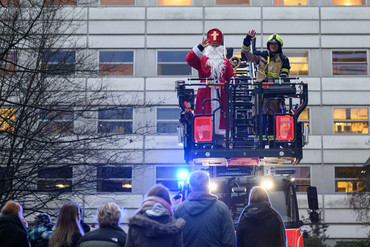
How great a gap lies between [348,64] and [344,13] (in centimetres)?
245

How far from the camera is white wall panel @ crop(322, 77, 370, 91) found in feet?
90.3

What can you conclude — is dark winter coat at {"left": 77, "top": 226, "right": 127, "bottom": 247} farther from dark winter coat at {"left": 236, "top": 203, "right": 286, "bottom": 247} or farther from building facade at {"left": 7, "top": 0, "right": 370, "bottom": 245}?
building facade at {"left": 7, "top": 0, "right": 370, "bottom": 245}

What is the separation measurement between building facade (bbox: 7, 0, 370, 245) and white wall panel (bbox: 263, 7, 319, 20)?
47mm

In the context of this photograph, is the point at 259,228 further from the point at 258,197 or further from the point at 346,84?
the point at 346,84

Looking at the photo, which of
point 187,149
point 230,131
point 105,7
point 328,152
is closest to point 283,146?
point 230,131

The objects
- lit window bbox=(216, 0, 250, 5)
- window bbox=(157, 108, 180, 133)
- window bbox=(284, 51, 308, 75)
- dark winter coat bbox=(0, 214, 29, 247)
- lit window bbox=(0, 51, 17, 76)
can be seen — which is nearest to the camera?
dark winter coat bbox=(0, 214, 29, 247)

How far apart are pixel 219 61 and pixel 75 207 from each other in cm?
517

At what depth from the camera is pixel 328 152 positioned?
27.2m

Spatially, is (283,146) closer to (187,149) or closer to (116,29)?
(187,149)

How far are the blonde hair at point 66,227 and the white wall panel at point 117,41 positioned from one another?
69.9 feet

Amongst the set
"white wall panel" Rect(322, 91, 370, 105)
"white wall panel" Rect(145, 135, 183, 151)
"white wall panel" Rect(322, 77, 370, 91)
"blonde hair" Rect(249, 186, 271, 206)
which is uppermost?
"white wall panel" Rect(322, 77, 370, 91)

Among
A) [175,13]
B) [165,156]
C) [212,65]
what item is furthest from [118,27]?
[212,65]

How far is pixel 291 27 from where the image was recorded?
27.8 m

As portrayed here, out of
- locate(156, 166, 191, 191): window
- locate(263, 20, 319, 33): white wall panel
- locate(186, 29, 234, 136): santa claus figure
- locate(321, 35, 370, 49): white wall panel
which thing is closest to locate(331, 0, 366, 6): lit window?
locate(263, 20, 319, 33): white wall panel
